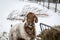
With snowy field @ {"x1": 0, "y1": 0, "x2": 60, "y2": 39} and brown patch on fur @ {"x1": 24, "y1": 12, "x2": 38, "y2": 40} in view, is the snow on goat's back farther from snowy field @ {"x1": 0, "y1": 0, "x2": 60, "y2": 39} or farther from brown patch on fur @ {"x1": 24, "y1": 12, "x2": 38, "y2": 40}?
snowy field @ {"x1": 0, "y1": 0, "x2": 60, "y2": 39}

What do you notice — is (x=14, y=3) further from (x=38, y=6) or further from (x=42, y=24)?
(x=42, y=24)

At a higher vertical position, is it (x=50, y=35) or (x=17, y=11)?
(x=17, y=11)

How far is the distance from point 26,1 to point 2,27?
355mm

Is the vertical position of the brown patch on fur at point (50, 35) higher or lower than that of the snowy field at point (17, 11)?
lower

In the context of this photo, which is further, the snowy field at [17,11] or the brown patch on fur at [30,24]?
the snowy field at [17,11]

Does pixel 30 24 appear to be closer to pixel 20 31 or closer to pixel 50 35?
pixel 20 31

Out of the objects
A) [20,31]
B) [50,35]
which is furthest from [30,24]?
[50,35]

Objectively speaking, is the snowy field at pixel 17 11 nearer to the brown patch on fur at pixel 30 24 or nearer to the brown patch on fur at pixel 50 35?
the brown patch on fur at pixel 50 35

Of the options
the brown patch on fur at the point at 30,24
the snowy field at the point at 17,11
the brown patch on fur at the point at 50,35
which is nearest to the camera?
the brown patch on fur at the point at 30,24

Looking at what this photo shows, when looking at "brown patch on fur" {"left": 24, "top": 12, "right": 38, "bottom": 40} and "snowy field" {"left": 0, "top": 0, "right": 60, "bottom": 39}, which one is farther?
"snowy field" {"left": 0, "top": 0, "right": 60, "bottom": 39}

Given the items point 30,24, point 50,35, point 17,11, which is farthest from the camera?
point 17,11

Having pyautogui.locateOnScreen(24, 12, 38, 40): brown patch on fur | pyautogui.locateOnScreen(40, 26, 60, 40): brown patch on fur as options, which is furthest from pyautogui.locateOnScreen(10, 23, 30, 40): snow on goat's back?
pyautogui.locateOnScreen(40, 26, 60, 40): brown patch on fur

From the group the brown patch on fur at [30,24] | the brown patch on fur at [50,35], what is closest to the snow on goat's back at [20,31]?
the brown patch on fur at [30,24]

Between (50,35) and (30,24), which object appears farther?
(50,35)
